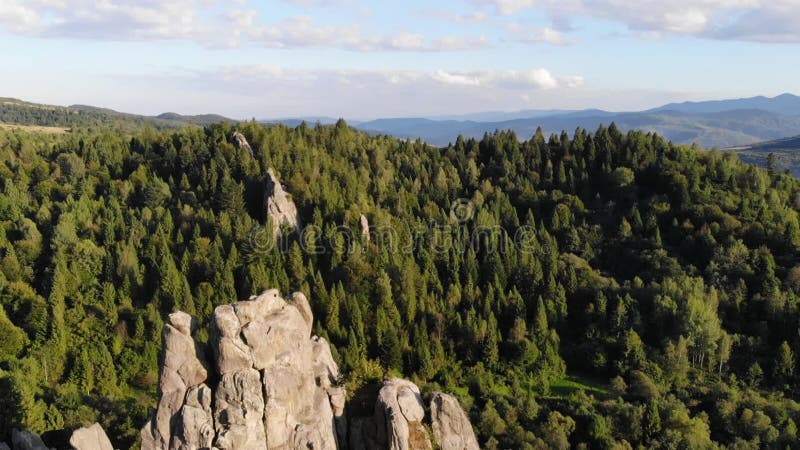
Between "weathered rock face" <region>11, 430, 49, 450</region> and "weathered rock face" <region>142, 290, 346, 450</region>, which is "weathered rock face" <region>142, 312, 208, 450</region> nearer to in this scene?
"weathered rock face" <region>142, 290, 346, 450</region>

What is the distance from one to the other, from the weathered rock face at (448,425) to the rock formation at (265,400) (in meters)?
0.07

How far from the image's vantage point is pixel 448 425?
1644 inches

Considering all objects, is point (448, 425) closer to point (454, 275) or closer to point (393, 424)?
point (393, 424)

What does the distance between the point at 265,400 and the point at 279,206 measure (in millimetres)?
72238

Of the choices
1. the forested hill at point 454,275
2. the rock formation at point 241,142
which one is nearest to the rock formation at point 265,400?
the forested hill at point 454,275

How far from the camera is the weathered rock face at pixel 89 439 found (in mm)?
37688

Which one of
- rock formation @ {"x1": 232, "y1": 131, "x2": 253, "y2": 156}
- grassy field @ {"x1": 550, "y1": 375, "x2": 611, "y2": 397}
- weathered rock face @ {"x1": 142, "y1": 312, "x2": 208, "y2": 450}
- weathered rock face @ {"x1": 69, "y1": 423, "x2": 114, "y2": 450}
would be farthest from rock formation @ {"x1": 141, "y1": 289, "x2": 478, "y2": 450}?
rock formation @ {"x1": 232, "y1": 131, "x2": 253, "y2": 156}

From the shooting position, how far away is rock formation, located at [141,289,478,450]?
3622 cm

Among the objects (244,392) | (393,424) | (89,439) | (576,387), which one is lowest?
(576,387)

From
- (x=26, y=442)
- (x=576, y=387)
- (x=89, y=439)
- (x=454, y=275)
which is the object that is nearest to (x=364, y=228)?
(x=454, y=275)

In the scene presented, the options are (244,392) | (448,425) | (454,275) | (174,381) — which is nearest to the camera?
(174,381)

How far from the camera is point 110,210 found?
345ft

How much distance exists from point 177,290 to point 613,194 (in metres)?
85.3

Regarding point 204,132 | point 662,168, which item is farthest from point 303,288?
point 662,168
